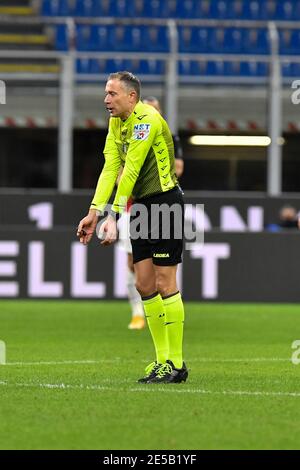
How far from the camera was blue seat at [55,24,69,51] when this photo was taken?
2172cm

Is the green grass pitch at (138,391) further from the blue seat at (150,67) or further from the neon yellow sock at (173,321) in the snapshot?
the blue seat at (150,67)

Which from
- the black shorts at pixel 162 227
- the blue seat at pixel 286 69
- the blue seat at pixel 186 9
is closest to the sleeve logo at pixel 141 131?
the black shorts at pixel 162 227

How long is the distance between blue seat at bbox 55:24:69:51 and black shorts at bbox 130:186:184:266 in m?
14.5

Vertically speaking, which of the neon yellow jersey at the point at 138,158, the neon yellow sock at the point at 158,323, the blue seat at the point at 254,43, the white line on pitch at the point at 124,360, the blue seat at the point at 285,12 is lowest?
the white line on pitch at the point at 124,360

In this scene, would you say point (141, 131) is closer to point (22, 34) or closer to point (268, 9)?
point (22, 34)

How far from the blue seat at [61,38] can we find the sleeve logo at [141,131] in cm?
1451

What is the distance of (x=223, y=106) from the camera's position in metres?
20.7

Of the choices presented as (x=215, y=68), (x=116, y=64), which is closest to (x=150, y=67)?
(x=116, y=64)

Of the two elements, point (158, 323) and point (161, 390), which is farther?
point (158, 323)

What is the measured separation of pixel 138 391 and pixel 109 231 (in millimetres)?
1058

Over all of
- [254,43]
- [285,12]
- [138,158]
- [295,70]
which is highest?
[285,12]

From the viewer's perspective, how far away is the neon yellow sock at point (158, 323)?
7793 millimetres

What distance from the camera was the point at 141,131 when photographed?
752cm

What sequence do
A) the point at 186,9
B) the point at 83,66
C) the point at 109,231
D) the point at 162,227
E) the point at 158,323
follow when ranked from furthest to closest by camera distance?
the point at 186,9 < the point at 83,66 < the point at 158,323 < the point at 162,227 < the point at 109,231
